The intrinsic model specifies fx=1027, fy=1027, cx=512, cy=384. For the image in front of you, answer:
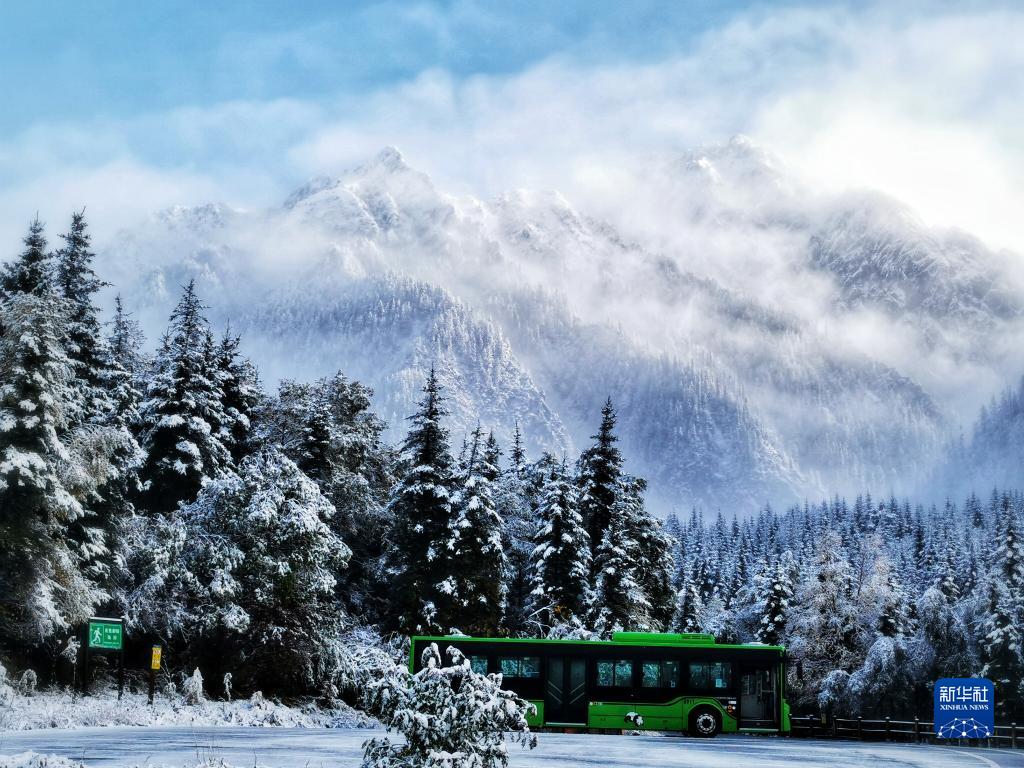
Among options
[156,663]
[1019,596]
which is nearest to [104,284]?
[156,663]

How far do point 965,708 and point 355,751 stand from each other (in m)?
15.3

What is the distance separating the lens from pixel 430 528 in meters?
48.1

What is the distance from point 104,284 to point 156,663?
16.4 metres

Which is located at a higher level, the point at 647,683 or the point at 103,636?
the point at 103,636

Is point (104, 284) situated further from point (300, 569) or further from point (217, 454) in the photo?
point (300, 569)

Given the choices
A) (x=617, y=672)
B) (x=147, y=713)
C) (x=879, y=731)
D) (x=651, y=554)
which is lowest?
(x=879, y=731)

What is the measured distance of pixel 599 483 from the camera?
179 feet

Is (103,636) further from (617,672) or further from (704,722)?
(704,722)

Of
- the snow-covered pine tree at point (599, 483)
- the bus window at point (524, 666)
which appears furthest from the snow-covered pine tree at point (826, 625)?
the bus window at point (524, 666)

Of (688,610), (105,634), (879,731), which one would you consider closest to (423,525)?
(105,634)

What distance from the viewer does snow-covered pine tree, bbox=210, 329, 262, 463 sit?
50062 mm

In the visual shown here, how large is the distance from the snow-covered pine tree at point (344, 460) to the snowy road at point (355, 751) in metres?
21.9

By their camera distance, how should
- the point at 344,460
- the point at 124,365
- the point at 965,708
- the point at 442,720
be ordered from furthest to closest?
the point at 344,460 → the point at 124,365 → the point at 965,708 → the point at 442,720

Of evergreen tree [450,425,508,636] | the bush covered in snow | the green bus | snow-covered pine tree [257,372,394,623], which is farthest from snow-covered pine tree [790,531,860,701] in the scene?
the bush covered in snow
